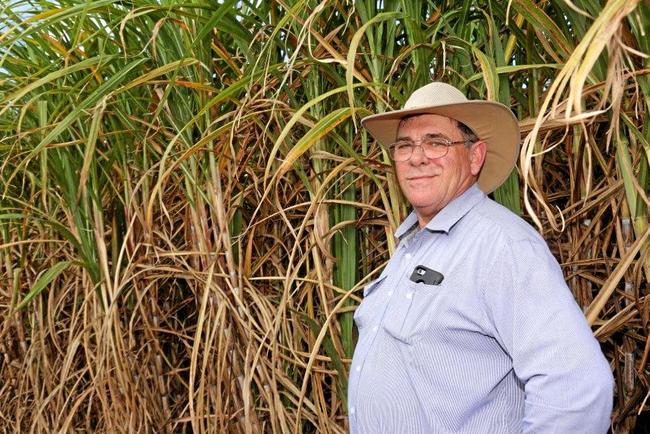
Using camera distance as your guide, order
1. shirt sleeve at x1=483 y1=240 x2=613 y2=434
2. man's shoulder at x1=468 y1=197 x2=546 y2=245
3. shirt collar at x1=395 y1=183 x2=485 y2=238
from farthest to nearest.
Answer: shirt collar at x1=395 y1=183 x2=485 y2=238, man's shoulder at x1=468 y1=197 x2=546 y2=245, shirt sleeve at x1=483 y1=240 x2=613 y2=434

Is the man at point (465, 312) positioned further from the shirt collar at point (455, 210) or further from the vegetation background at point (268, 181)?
the vegetation background at point (268, 181)

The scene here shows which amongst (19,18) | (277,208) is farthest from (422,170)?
(19,18)

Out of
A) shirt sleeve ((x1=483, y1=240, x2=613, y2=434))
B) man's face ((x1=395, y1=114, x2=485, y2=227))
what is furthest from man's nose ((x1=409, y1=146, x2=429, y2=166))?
shirt sleeve ((x1=483, y1=240, x2=613, y2=434))

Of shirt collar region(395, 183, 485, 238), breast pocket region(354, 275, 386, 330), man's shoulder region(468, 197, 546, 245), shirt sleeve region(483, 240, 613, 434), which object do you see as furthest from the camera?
breast pocket region(354, 275, 386, 330)

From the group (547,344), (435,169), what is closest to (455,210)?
(435,169)

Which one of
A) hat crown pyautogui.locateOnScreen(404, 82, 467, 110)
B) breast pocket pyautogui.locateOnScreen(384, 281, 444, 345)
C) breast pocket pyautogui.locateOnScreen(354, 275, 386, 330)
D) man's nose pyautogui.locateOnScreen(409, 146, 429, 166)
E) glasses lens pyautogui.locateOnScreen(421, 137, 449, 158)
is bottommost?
breast pocket pyautogui.locateOnScreen(354, 275, 386, 330)

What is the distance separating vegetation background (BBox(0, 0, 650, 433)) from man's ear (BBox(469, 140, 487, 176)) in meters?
0.10

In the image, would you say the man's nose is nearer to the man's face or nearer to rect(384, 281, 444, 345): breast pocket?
the man's face

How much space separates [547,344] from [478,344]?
5.7 inches

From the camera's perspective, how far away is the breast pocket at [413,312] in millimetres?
1297

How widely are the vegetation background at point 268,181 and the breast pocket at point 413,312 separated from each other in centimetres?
27

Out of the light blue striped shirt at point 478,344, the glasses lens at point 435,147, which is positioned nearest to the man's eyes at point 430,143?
the glasses lens at point 435,147

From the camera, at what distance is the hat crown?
1383mm

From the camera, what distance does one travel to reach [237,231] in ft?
6.40
